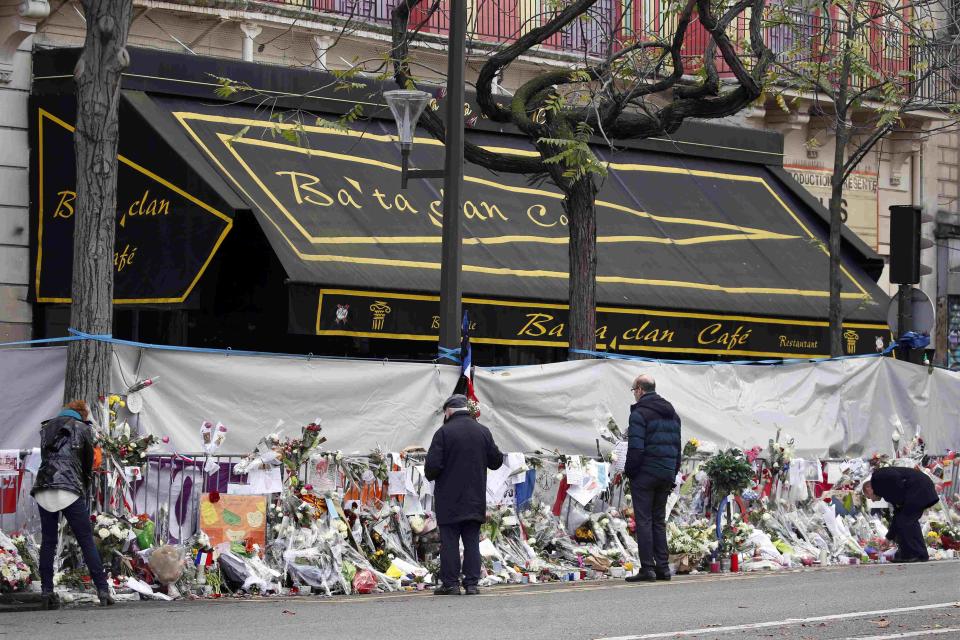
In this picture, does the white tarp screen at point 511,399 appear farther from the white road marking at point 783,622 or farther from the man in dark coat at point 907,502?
the white road marking at point 783,622

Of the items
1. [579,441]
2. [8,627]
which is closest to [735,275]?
[579,441]

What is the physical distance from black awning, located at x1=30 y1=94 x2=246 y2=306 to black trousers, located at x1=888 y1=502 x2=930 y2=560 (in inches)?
274

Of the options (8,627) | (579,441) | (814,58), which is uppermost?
(814,58)

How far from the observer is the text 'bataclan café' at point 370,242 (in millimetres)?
16609

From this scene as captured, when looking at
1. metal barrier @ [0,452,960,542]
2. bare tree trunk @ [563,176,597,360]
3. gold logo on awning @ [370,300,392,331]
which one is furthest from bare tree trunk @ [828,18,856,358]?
metal barrier @ [0,452,960,542]

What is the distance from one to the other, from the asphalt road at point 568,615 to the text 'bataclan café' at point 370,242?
16.0 ft

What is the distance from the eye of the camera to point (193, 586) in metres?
12.2

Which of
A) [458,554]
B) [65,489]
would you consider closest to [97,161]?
[65,489]

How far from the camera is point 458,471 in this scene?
12578 millimetres

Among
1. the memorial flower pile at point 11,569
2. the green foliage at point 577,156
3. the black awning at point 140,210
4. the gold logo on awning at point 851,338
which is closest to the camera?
the memorial flower pile at point 11,569

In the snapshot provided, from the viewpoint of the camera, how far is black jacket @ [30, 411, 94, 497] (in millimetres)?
11250

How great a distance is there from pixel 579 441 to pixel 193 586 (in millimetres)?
4371

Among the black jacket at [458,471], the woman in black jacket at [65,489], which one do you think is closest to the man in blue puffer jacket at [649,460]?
the black jacket at [458,471]

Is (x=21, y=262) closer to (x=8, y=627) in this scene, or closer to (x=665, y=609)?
(x=8, y=627)
